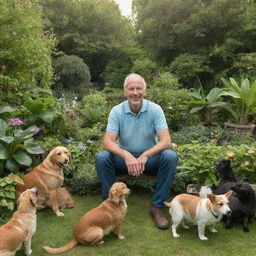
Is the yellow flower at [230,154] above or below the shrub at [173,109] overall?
below

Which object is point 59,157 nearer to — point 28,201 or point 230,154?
point 28,201

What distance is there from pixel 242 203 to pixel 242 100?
4.09 metres

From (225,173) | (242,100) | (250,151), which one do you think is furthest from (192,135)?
(225,173)

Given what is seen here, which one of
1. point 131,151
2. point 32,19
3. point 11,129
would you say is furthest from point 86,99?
point 131,151

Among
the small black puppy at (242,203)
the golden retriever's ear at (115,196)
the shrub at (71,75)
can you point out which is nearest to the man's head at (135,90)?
the golden retriever's ear at (115,196)

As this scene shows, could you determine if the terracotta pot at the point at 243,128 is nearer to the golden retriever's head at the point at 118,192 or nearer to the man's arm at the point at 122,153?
the man's arm at the point at 122,153

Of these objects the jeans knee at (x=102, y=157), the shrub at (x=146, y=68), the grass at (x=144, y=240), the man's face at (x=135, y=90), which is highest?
the shrub at (x=146, y=68)

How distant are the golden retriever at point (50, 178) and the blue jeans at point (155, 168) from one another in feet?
1.75

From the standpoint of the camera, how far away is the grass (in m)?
3.60

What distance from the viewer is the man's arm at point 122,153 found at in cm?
401

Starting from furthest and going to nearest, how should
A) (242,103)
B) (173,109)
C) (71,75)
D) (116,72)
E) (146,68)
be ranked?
(116,72) → (71,75) → (146,68) → (173,109) → (242,103)

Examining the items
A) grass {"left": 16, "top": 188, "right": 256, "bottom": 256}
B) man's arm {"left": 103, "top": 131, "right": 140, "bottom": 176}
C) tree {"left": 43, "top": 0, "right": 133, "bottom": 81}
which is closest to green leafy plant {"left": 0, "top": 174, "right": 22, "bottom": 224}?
grass {"left": 16, "top": 188, "right": 256, "bottom": 256}

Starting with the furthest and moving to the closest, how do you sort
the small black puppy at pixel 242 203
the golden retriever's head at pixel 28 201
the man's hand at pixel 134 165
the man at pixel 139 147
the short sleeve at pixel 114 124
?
1. the short sleeve at pixel 114 124
2. the man at pixel 139 147
3. the man's hand at pixel 134 165
4. the small black puppy at pixel 242 203
5. the golden retriever's head at pixel 28 201

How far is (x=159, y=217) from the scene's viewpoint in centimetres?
420
